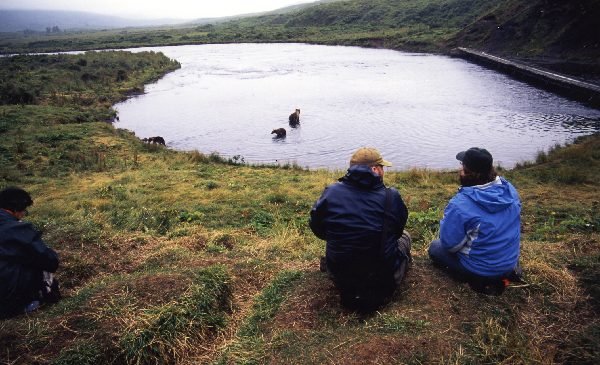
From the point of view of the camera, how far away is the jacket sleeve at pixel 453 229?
4.63 m

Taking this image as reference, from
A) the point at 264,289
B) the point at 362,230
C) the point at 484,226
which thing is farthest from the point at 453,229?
the point at 264,289

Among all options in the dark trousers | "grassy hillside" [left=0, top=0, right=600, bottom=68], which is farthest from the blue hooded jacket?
"grassy hillside" [left=0, top=0, right=600, bottom=68]

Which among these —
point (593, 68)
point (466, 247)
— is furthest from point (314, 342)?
point (593, 68)

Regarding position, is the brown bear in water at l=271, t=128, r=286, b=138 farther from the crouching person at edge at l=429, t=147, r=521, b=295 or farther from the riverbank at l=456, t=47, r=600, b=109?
the riverbank at l=456, t=47, r=600, b=109

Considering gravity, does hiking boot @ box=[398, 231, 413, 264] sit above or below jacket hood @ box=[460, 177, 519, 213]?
below

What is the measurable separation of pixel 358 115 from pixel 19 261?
2205cm

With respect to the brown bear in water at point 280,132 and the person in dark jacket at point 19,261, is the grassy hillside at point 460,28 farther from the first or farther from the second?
the person in dark jacket at point 19,261

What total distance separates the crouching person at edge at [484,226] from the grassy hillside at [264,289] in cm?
26

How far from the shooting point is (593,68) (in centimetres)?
3166

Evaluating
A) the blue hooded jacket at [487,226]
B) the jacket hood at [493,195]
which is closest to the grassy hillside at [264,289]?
the blue hooded jacket at [487,226]

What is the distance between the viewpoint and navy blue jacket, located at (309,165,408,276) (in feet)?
14.1

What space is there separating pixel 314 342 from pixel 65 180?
12.9 m

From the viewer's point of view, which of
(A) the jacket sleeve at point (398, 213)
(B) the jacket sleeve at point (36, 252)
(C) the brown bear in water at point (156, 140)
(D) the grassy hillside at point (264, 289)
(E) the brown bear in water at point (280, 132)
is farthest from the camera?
(E) the brown bear in water at point (280, 132)

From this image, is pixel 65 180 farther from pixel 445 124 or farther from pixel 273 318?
pixel 445 124
